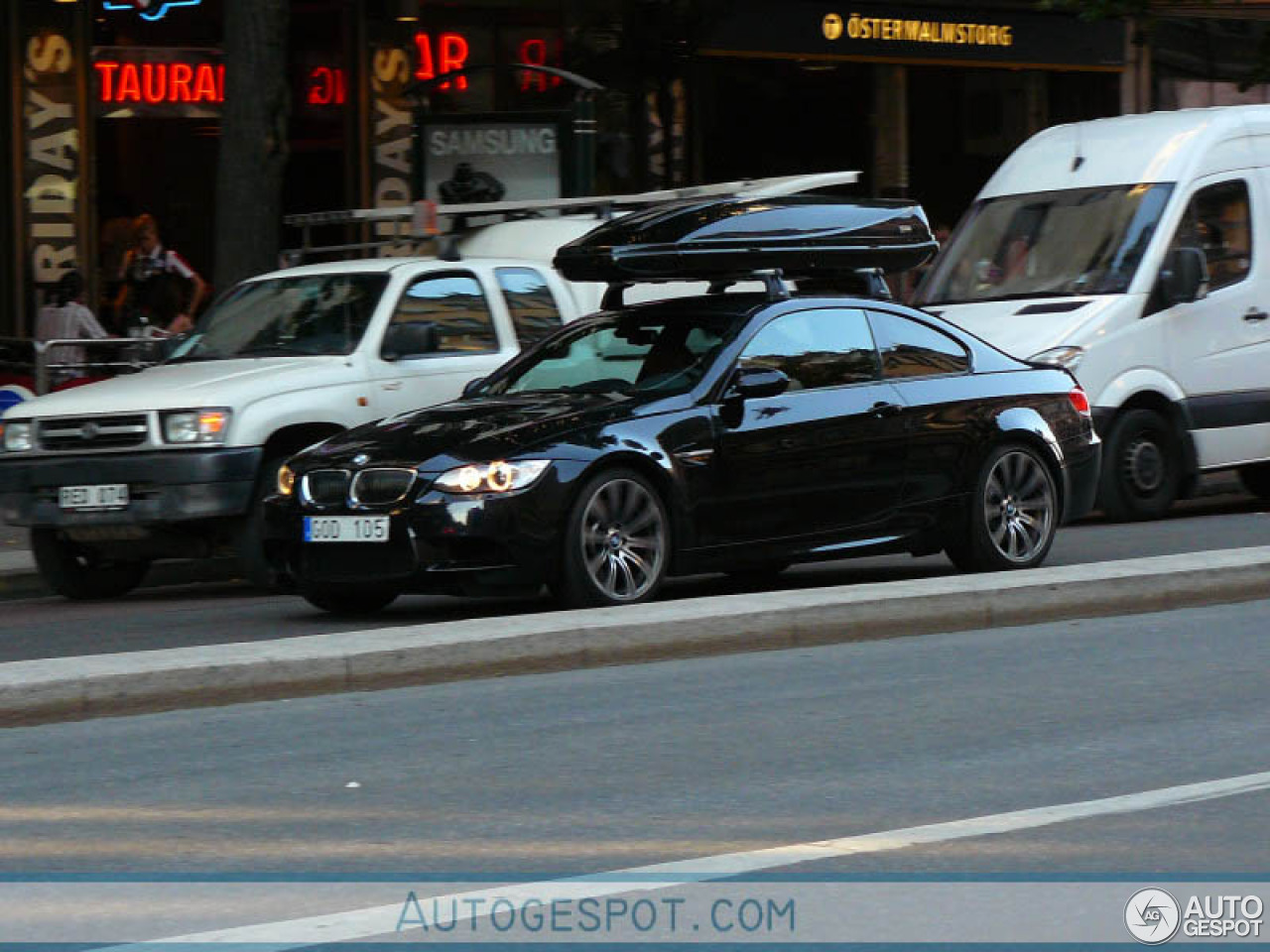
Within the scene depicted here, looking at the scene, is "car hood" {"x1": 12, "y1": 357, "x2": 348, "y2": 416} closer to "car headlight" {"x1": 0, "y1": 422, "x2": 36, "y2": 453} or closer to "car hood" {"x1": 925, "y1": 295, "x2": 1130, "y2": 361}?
"car headlight" {"x1": 0, "y1": 422, "x2": 36, "y2": 453}

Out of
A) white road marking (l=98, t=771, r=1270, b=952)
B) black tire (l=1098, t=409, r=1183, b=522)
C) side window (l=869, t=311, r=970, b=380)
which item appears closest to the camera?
white road marking (l=98, t=771, r=1270, b=952)

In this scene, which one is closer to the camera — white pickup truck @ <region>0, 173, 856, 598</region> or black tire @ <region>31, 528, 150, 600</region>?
white pickup truck @ <region>0, 173, 856, 598</region>

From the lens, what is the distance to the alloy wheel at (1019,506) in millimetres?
11891

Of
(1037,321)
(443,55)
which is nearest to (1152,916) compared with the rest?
(1037,321)

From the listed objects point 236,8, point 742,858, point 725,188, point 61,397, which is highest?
point 236,8

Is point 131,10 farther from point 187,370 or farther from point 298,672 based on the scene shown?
point 298,672

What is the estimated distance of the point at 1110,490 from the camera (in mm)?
15961

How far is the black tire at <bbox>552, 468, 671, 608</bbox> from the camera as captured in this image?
10.3 meters

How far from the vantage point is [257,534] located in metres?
12.3

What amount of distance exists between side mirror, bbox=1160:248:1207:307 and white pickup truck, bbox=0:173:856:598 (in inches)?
158

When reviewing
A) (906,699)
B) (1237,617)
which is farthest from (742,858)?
(1237,617)

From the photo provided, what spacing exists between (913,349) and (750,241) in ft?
3.27

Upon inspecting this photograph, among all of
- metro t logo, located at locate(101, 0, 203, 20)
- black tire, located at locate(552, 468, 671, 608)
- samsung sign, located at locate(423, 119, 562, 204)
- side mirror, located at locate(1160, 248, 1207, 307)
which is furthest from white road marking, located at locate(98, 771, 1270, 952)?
metro t logo, located at locate(101, 0, 203, 20)

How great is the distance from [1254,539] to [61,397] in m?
6.99
